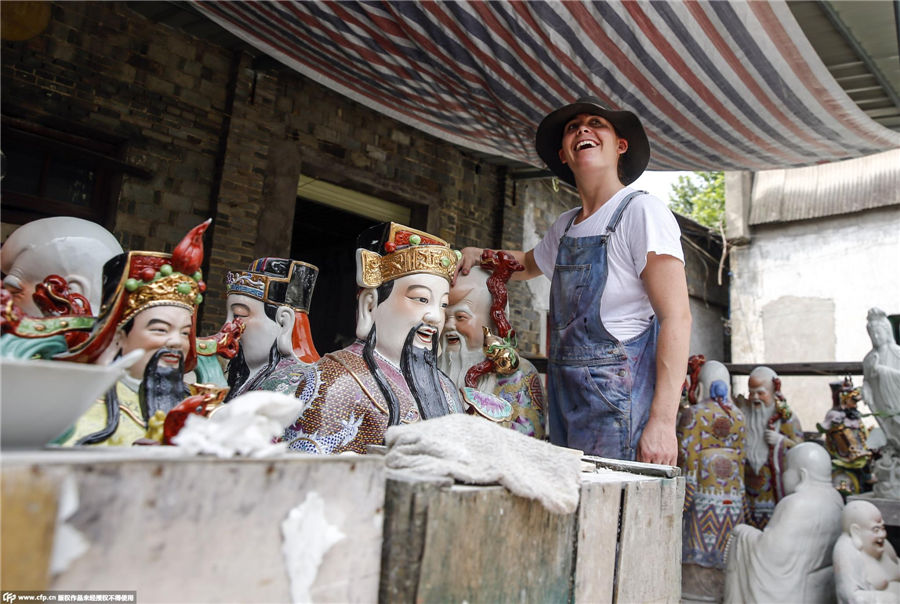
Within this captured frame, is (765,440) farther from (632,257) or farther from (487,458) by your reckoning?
(487,458)

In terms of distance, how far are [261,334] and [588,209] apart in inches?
58.7

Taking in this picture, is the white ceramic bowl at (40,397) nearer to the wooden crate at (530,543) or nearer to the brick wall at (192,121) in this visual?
the wooden crate at (530,543)

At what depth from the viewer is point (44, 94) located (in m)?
5.08

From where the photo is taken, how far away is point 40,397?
3.31 ft

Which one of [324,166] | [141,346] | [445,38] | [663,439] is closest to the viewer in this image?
[141,346]

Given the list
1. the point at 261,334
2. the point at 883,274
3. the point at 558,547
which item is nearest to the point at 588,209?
the point at 261,334

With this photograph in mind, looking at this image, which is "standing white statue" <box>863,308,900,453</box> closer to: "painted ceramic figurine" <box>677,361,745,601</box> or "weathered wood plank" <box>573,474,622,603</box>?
"painted ceramic figurine" <box>677,361,745,601</box>

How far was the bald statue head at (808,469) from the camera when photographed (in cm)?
452

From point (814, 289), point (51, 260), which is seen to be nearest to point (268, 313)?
point (51, 260)

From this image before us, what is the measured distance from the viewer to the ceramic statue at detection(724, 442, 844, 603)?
427cm

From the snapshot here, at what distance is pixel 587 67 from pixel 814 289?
8.46m

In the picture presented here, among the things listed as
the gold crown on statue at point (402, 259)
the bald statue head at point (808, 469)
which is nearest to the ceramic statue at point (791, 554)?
the bald statue head at point (808, 469)

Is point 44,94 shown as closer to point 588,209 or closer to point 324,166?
point 324,166

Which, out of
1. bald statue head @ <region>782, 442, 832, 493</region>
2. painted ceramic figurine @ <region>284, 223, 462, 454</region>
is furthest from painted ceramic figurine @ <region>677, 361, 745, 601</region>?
painted ceramic figurine @ <region>284, 223, 462, 454</region>
